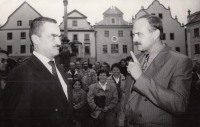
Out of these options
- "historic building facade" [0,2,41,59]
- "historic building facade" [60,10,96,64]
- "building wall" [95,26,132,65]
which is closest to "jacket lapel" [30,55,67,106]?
"historic building facade" [0,2,41,59]

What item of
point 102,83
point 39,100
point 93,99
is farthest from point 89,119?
point 39,100

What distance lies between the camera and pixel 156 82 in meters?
1.25

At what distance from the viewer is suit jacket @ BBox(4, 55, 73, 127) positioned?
1.16 m

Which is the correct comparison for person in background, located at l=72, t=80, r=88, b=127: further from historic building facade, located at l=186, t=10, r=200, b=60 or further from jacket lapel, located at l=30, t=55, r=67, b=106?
historic building facade, located at l=186, t=10, r=200, b=60

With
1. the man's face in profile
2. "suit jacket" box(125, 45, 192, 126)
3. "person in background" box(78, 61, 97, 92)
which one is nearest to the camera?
"suit jacket" box(125, 45, 192, 126)

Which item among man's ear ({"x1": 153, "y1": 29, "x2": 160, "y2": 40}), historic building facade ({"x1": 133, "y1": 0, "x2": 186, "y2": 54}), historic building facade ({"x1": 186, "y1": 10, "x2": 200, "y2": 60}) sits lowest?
man's ear ({"x1": 153, "y1": 29, "x2": 160, "y2": 40})

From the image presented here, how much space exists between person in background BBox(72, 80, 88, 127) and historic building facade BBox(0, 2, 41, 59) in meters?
13.9

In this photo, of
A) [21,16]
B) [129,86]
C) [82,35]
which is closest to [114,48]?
[82,35]

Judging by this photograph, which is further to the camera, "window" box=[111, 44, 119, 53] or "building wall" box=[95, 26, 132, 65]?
"window" box=[111, 44, 119, 53]

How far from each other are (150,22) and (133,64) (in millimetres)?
421

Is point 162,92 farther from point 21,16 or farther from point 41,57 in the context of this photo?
point 21,16

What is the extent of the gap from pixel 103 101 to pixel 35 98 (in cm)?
214

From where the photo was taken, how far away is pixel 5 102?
3.89 ft

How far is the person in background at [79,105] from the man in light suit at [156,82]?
6.69ft
